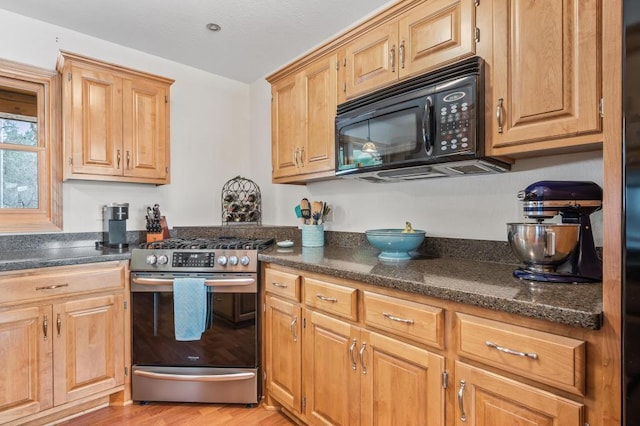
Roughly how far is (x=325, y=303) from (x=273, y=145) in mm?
1359

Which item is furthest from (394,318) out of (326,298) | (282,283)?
(282,283)

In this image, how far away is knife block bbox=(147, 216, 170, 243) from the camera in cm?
256

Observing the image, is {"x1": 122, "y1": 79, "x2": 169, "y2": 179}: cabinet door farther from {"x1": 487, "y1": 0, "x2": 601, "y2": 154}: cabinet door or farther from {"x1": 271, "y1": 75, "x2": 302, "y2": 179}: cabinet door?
{"x1": 487, "y1": 0, "x2": 601, "y2": 154}: cabinet door

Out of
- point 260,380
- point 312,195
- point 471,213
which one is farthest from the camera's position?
point 312,195

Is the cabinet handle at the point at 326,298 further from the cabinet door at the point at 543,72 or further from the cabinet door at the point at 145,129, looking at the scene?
the cabinet door at the point at 145,129

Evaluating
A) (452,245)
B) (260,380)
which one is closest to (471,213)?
(452,245)

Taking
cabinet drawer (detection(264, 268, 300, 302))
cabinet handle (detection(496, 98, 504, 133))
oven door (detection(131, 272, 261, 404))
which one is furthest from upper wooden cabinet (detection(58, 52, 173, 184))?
cabinet handle (detection(496, 98, 504, 133))

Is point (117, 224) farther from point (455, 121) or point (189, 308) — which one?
point (455, 121)

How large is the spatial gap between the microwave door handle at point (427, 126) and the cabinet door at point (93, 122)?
2.05 m

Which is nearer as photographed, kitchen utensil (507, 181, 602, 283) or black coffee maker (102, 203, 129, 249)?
kitchen utensil (507, 181, 602, 283)

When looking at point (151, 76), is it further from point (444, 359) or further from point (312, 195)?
point (444, 359)

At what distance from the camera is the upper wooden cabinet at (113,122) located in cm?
220

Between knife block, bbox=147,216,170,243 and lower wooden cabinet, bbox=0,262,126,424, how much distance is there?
500mm

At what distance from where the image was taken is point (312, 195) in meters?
2.76
